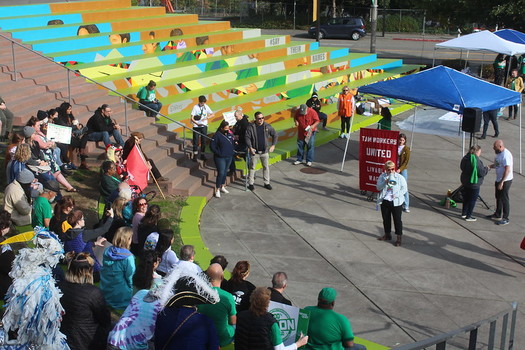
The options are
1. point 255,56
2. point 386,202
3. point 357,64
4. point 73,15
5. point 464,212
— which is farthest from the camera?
point 357,64

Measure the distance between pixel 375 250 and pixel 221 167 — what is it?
3.67 meters

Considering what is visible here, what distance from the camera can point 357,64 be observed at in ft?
87.6

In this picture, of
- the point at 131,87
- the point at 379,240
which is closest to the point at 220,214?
the point at 379,240

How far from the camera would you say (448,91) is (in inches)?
565

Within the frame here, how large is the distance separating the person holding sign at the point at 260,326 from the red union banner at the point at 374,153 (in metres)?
7.89

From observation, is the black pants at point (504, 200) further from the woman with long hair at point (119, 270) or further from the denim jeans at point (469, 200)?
the woman with long hair at point (119, 270)

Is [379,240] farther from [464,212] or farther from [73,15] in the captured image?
[73,15]

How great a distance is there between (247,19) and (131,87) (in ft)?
118

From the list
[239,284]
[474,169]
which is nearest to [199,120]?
[474,169]

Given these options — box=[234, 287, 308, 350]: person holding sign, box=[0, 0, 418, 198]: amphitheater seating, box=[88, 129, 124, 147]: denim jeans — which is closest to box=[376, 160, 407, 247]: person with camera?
box=[0, 0, 418, 198]: amphitheater seating

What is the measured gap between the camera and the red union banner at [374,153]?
531 inches

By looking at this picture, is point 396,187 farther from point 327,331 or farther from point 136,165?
point 327,331

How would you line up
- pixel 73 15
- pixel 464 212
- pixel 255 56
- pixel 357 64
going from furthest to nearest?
pixel 357 64 < pixel 255 56 < pixel 73 15 < pixel 464 212

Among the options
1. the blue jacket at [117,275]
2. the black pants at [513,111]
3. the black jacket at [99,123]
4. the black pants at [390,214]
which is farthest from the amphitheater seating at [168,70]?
the blue jacket at [117,275]
